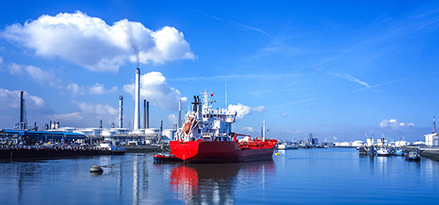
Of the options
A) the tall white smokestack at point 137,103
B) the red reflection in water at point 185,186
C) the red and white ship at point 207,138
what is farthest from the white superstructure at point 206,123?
the tall white smokestack at point 137,103

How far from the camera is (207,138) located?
5053cm

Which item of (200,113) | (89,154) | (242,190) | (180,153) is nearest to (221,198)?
(242,190)

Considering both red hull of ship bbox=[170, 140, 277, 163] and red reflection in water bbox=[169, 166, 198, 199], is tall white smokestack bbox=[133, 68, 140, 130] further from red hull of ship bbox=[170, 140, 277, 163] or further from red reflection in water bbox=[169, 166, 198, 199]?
red reflection in water bbox=[169, 166, 198, 199]

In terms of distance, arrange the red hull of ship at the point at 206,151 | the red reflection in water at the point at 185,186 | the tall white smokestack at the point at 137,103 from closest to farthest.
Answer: the red reflection in water at the point at 185,186 → the red hull of ship at the point at 206,151 → the tall white smokestack at the point at 137,103

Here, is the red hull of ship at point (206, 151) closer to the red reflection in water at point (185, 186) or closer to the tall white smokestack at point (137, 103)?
the red reflection in water at point (185, 186)

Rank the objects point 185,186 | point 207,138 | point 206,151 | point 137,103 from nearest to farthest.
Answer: point 185,186
point 206,151
point 207,138
point 137,103

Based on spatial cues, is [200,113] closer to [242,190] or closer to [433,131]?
[242,190]

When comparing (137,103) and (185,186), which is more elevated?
(137,103)

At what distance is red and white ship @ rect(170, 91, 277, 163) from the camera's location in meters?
47.3

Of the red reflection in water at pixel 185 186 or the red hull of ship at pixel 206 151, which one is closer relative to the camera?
the red reflection in water at pixel 185 186

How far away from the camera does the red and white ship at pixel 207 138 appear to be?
4734 centimetres

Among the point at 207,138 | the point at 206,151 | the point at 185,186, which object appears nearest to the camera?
the point at 185,186

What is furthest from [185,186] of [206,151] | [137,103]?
[137,103]

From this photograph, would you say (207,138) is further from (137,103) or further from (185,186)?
(137,103)
